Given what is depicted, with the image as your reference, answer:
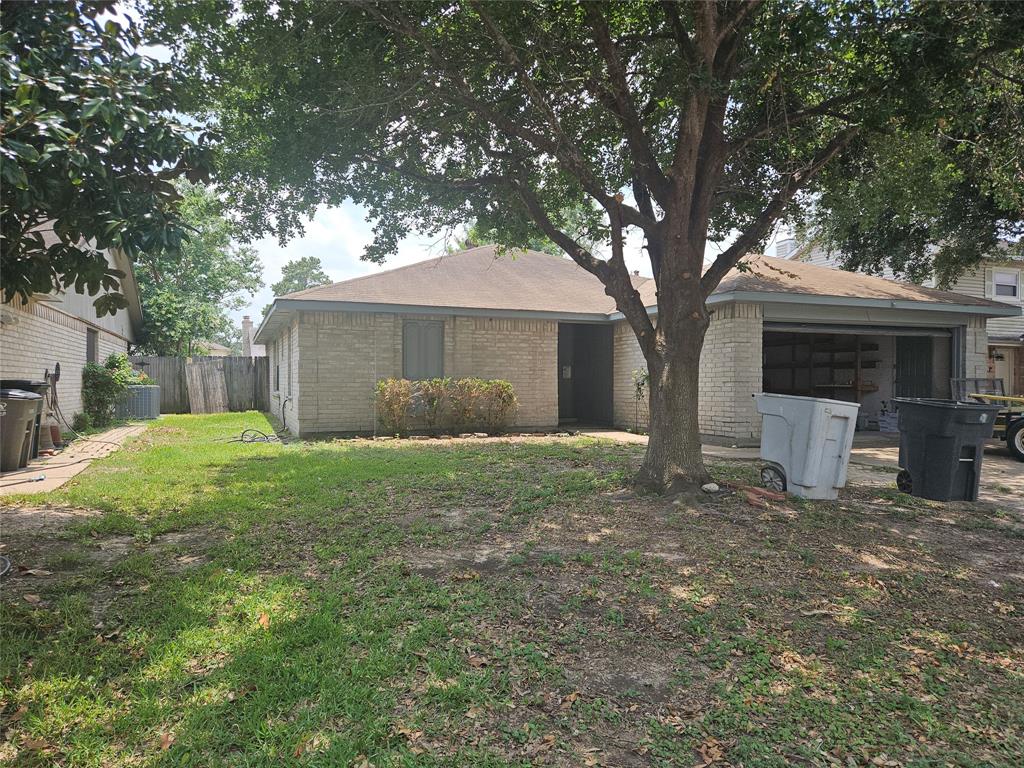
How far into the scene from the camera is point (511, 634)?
3.51 m

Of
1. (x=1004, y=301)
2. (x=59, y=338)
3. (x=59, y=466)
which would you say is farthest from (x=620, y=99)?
(x=1004, y=301)

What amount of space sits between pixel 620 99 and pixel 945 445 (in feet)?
16.9

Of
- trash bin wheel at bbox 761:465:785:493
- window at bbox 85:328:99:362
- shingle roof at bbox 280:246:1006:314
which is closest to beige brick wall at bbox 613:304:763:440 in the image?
shingle roof at bbox 280:246:1006:314

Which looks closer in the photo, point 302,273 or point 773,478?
point 773,478

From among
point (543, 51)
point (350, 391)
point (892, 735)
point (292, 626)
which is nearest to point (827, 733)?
point (892, 735)

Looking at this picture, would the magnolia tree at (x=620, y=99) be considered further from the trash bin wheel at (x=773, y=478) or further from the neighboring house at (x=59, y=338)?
the neighboring house at (x=59, y=338)

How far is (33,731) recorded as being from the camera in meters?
2.58

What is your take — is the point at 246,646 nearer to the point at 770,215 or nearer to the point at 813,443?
the point at 813,443

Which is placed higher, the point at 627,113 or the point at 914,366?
the point at 627,113

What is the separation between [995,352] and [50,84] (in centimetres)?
2477

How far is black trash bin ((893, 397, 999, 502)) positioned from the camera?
636cm

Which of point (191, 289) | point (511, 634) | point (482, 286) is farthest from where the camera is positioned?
point (191, 289)

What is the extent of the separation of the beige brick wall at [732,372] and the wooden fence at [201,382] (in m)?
15.6

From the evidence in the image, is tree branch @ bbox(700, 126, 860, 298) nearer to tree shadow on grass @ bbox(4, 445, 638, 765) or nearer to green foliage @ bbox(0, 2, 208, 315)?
tree shadow on grass @ bbox(4, 445, 638, 765)
